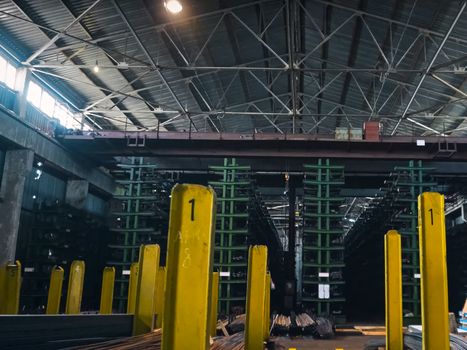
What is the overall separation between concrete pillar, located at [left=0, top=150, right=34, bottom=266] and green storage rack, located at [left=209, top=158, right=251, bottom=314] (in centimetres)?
500

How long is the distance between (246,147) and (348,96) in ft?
23.3

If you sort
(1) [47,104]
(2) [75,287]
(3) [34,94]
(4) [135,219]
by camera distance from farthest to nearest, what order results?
1. (1) [47,104]
2. (3) [34,94]
3. (4) [135,219]
4. (2) [75,287]

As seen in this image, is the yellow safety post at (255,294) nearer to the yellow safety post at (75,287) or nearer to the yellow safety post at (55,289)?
the yellow safety post at (75,287)

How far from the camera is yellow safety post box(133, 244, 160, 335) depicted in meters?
5.62

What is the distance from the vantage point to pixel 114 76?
1446cm

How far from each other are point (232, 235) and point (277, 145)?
3.02 meters

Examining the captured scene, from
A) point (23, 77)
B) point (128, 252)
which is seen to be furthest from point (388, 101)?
point (23, 77)

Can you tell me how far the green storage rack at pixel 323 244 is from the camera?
10625 millimetres

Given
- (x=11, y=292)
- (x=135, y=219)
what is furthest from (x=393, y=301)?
(x=135, y=219)

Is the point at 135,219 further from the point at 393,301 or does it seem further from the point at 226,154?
the point at 393,301

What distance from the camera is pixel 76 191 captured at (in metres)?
15.3

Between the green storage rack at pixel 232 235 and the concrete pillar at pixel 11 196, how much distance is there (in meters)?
5.00

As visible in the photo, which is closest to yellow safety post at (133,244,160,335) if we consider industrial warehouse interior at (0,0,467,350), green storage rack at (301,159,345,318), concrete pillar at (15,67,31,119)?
industrial warehouse interior at (0,0,467,350)

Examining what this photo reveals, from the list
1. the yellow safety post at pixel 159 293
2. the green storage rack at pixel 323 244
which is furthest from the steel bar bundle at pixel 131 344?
the green storage rack at pixel 323 244
